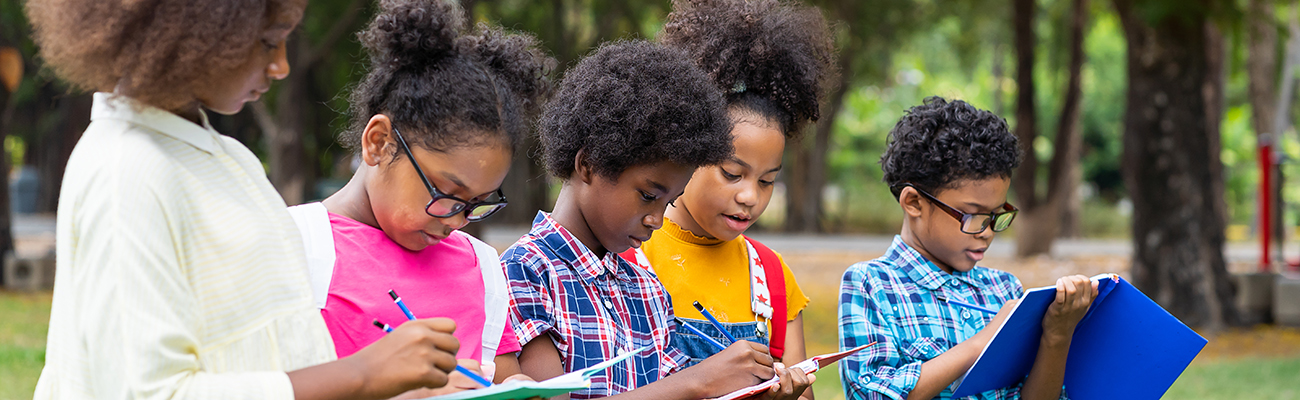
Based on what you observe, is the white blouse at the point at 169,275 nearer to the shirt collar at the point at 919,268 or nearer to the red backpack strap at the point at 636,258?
the red backpack strap at the point at 636,258

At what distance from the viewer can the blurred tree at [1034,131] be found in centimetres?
1169

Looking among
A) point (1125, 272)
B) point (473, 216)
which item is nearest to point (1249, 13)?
point (1125, 272)

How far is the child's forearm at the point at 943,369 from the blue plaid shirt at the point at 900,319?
0.02 meters

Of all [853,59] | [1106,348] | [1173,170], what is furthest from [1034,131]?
[1106,348]

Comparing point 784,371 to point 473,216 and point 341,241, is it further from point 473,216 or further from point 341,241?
point 341,241

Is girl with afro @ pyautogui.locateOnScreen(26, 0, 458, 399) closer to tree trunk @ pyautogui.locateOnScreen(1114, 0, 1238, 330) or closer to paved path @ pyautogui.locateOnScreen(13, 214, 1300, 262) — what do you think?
tree trunk @ pyautogui.locateOnScreen(1114, 0, 1238, 330)

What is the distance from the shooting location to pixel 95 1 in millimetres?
1326

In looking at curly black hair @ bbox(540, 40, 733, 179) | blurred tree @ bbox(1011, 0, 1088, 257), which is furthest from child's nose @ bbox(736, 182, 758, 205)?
blurred tree @ bbox(1011, 0, 1088, 257)

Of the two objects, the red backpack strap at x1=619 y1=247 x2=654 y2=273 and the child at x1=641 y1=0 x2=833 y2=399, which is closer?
the red backpack strap at x1=619 y1=247 x2=654 y2=273

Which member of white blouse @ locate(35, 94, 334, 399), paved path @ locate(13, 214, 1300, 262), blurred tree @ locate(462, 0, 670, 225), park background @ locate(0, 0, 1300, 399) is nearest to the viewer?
white blouse @ locate(35, 94, 334, 399)

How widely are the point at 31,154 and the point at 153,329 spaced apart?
97.7 feet

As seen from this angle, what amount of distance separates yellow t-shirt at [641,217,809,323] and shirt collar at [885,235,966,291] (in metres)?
0.41

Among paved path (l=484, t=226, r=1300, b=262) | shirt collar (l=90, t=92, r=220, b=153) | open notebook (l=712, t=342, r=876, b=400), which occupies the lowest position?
→ paved path (l=484, t=226, r=1300, b=262)

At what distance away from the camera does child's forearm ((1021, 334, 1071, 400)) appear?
2.43 meters
